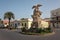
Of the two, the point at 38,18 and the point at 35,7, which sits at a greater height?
the point at 35,7

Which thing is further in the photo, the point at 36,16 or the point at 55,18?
the point at 55,18

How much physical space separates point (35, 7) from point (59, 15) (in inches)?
1756

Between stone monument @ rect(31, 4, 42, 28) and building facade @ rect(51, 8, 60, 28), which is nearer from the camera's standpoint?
stone monument @ rect(31, 4, 42, 28)

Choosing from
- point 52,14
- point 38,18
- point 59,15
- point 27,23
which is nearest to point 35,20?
point 38,18

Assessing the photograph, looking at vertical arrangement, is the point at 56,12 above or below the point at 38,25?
above

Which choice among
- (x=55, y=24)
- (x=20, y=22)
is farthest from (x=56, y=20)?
(x=20, y=22)

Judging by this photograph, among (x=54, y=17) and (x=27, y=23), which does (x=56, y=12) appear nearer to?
(x=54, y=17)

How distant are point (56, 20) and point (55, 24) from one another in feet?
6.61

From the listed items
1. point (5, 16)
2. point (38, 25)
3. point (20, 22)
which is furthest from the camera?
point (20, 22)

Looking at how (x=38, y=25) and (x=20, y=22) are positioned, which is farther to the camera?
(x=20, y=22)

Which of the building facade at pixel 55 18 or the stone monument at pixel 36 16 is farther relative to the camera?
the building facade at pixel 55 18

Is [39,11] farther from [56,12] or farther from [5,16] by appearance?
[56,12]

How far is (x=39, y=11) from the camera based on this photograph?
3969 centimetres

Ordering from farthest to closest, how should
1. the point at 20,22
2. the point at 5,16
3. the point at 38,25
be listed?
1. the point at 20,22
2. the point at 5,16
3. the point at 38,25
